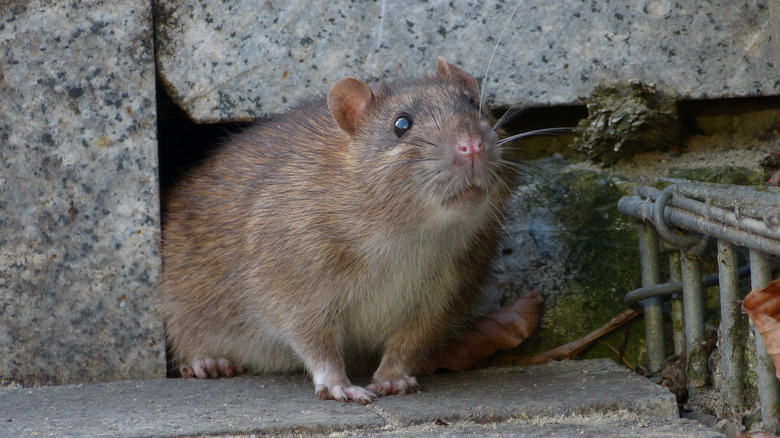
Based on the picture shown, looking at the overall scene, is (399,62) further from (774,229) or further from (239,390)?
(774,229)

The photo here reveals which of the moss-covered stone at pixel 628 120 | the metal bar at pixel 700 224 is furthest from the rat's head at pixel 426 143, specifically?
the moss-covered stone at pixel 628 120

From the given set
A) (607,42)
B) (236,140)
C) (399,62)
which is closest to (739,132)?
(607,42)

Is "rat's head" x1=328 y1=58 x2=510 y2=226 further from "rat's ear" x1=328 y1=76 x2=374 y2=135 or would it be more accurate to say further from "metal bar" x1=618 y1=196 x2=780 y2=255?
"metal bar" x1=618 y1=196 x2=780 y2=255

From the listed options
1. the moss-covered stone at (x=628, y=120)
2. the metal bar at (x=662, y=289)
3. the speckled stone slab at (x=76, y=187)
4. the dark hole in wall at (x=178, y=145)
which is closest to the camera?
the metal bar at (x=662, y=289)

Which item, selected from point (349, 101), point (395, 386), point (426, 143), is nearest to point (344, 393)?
point (395, 386)

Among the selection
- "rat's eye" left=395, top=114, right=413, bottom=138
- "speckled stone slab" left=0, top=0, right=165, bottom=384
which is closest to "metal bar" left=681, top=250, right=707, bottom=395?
"rat's eye" left=395, top=114, right=413, bottom=138

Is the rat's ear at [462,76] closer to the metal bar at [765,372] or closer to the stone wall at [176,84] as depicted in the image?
the stone wall at [176,84]
